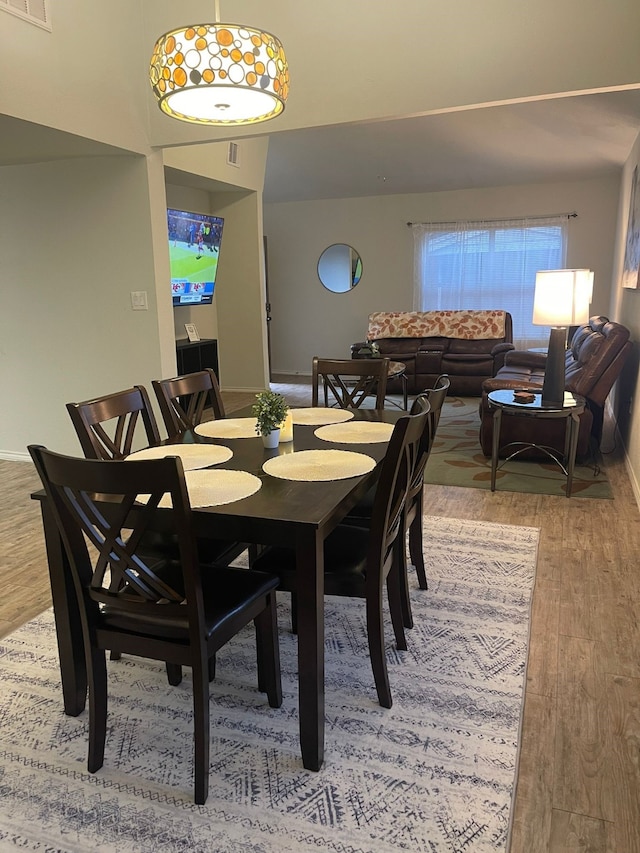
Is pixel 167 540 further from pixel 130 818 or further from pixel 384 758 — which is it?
pixel 384 758

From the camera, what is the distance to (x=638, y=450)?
3.87 m

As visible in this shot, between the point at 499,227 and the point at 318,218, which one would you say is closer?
the point at 499,227

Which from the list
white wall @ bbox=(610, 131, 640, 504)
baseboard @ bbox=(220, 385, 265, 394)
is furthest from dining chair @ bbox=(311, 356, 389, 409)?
baseboard @ bbox=(220, 385, 265, 394)

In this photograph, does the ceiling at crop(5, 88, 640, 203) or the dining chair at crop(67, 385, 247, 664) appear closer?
the dining chair at crop(67, 385, 247, 664)

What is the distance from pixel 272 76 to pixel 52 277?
9.74ft

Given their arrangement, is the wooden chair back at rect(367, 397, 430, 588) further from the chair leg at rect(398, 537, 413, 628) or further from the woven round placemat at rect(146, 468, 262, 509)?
the woven round placemat at rect(146, 468, 262, 509)

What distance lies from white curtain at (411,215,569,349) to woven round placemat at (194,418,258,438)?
6.46m

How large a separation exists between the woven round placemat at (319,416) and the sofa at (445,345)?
13.8 feet

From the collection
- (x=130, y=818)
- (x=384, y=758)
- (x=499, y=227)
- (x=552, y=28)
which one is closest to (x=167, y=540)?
(x=130, y=818)

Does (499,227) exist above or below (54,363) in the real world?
above

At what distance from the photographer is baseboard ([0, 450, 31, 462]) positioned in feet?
15.9

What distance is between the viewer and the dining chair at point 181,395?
277 cm

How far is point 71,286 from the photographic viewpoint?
4.50m

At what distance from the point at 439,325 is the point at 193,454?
6.12 m
